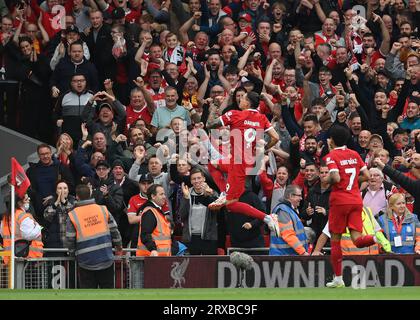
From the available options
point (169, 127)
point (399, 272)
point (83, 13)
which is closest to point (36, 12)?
point (83, 13)

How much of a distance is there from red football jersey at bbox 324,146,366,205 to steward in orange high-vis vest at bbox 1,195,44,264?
5183 mm

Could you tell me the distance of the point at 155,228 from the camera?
69.4 feet

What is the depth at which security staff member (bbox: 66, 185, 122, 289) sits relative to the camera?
20453mm

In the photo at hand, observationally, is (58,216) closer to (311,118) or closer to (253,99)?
(253,99)

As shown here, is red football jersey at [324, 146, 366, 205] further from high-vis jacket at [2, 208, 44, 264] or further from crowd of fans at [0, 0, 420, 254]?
high-vis jacket at [2, 208, 44, 264]

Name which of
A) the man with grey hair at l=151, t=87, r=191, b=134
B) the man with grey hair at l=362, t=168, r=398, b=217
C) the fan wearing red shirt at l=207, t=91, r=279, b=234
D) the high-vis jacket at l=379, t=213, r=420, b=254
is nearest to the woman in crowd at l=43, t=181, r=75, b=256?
the fan wearing red shirt at l=207, t=91, r=279, b=234

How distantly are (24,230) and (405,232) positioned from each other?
19.3ft

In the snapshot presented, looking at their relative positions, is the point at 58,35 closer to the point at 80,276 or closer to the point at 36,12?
the point at 36,12

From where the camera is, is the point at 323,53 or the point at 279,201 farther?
the point at 323,53

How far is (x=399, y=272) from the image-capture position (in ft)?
67.5

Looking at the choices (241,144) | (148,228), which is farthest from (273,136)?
(148,228)

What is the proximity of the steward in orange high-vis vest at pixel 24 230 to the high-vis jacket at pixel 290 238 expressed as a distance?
362cm

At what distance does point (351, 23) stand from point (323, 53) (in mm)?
1124

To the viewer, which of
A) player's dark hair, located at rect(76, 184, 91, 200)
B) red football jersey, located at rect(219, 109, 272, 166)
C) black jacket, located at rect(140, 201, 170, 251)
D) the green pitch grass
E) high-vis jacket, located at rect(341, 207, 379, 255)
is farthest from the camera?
red football jersey, located at rect(219, 109, 272, 166)
